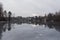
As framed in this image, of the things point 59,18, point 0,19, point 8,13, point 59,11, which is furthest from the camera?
point 8,13

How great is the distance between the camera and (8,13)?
118 meters

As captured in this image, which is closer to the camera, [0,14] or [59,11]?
[0,14]

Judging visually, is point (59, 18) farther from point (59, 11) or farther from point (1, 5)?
point (1, 5)

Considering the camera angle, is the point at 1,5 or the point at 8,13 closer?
the point at 1,5

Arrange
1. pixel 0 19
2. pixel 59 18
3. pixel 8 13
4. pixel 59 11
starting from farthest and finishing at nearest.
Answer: pixel 8 13 < pixel 59 11 < pixel 59 18 < pixel 0 19

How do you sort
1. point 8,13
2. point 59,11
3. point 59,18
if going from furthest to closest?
1. point 8,13
2. point 59,11
3. point 59,18

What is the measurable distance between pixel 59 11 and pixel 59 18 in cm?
1780

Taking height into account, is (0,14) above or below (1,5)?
below

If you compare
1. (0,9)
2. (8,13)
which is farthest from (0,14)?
(8,13)

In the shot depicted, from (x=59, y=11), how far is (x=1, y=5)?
4383 centimetres

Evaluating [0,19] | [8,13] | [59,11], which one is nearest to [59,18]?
[59,11]

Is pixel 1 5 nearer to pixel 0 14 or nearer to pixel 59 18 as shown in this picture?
pixel 0 14

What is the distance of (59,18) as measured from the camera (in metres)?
91.1

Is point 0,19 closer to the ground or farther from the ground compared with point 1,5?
closer to the ground
